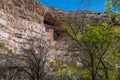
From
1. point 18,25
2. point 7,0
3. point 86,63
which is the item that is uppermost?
point 7,0

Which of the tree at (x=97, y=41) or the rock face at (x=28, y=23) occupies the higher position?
the rock face at (x=28, y=23)

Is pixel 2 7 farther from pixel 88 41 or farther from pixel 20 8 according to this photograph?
pixel 88 41

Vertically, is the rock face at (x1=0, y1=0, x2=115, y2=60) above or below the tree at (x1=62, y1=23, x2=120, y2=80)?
above

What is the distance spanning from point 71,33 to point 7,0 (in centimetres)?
2098

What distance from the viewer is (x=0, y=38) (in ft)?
98.6

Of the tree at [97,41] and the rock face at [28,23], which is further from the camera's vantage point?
the rock face at [28,23]

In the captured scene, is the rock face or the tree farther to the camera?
the rock face

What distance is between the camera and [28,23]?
3656 cm

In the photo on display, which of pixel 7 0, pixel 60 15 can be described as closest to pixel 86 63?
pixel 7 0

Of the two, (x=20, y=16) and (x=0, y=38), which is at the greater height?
(x=20, y=16)

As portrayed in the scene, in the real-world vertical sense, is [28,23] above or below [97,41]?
above

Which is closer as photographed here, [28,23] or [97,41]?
[97,41]

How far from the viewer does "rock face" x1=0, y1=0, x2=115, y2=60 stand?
3227 cm

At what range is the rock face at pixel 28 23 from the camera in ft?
106
